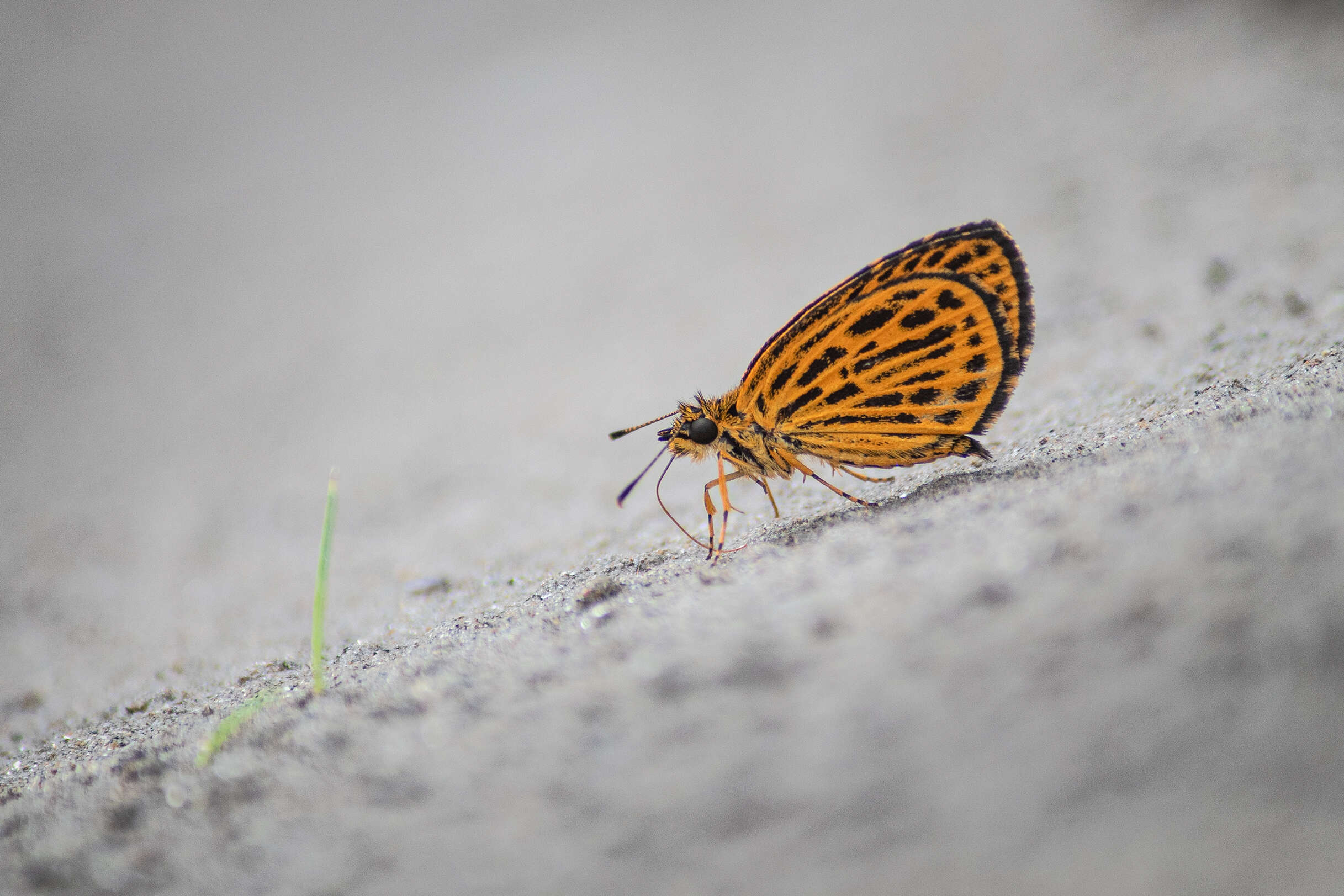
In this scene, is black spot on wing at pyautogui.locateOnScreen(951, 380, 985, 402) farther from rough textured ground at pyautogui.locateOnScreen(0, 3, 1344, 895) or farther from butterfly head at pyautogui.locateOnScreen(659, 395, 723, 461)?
butterfly head at pyautogui.locateOnScreen(659, 395, 723, 461)

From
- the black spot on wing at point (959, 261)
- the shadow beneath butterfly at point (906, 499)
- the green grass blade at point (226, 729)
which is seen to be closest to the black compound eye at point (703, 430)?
the shadow beneath butterfly at point (906, 499)

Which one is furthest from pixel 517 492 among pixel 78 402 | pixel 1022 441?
pixel 78 402

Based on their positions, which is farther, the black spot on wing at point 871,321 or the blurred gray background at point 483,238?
the blurred gray background at point 483,238

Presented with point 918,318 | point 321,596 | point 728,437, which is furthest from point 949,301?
point 321,596

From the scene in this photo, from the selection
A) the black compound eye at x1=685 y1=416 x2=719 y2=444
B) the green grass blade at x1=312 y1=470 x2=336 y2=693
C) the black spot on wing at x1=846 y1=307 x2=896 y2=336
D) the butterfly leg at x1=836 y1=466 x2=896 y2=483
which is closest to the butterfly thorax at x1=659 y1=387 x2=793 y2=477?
the black compound eye at x1=685 y1=416 x2=719 y2=444

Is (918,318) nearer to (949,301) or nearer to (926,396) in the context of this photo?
(949,301)

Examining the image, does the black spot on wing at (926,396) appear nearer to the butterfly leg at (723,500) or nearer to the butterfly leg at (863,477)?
the butterfly leg at (863,477)
